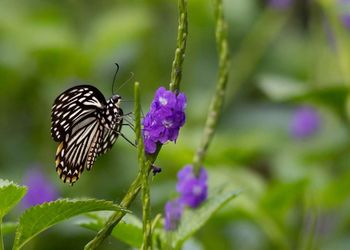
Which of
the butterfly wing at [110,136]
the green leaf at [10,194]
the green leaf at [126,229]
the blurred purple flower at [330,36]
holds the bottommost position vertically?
the green leaf at [126,229]

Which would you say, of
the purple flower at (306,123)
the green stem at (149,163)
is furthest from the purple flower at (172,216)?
the purple flower at (306,123)

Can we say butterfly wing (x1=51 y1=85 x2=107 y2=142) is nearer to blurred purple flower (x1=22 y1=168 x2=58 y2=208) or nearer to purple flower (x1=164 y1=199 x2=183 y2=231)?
purple flower (x1=164 y1=199 x2=183 y2=231)

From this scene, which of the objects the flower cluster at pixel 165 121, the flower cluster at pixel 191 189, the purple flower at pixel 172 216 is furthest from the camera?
the flower cluster at pixel 191 189

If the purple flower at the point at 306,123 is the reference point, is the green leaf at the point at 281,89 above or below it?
above

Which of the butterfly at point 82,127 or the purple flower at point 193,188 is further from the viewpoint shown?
the purple flower at point 193,188

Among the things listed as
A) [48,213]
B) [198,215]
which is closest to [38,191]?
[198,215]

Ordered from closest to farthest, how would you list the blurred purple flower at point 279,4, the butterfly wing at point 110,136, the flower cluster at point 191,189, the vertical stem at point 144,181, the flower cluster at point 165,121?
the vertical stem at point 144,181
the flower cluster at point 165,121
the butterfly wing at point 110,136
the flower cluster at point 191,189
the blurred purple flower at point 279,4

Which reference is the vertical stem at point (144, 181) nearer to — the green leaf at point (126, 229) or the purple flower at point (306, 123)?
the green leaf at point (126, 229)

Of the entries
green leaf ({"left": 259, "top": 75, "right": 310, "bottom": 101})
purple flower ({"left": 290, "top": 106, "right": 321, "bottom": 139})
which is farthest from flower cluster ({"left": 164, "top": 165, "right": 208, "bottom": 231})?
purple flower ({"left": 290, "top": 106, "right": 321, "bottom": 139})
